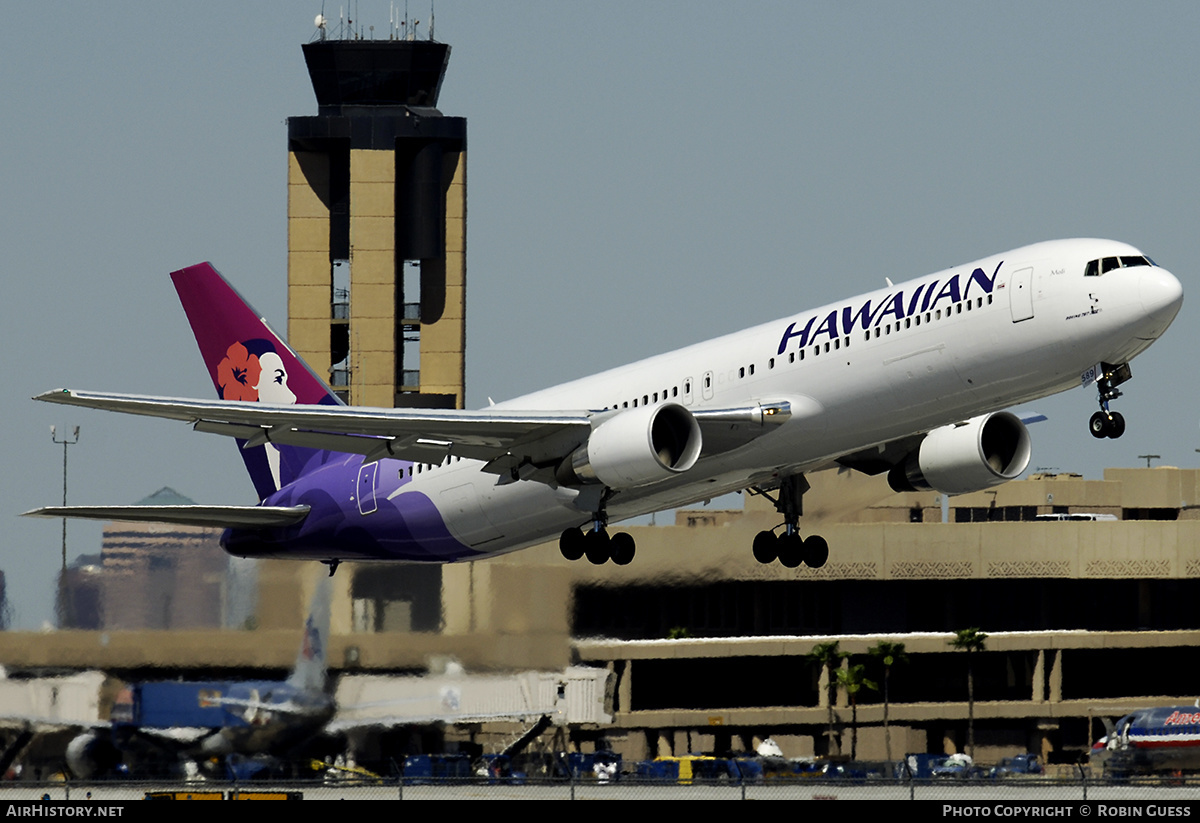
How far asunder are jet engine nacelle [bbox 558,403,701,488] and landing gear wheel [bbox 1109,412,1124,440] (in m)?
7.75

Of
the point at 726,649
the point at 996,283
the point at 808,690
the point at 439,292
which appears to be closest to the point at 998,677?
the point at 808,690

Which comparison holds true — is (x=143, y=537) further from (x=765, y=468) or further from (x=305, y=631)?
(x=765, y=468)

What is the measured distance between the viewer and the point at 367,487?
44.9 metres

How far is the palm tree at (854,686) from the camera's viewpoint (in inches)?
3265

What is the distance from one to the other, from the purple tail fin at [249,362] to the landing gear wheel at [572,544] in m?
8.68

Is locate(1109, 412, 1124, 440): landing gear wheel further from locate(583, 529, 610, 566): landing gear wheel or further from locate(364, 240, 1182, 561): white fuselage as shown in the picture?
locate(583, 529, 610, 566): landing gear wheel

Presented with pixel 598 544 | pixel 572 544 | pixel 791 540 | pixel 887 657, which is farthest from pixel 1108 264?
pixel 887 657

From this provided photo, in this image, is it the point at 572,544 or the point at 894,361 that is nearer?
the point at 894,361

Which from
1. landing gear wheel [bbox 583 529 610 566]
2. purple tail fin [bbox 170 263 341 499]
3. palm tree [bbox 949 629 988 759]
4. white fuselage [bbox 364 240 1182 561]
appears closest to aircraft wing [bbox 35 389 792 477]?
white fuselage [bbox 364 240 1182 561]

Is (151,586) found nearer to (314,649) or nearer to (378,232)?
(314,649)

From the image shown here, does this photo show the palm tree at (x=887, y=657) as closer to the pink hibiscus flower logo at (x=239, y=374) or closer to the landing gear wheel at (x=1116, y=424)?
the pink hibiscus flower logo at (x=239, y=374)

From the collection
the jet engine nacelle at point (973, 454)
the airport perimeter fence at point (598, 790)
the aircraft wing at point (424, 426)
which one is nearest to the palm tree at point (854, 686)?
the airport perimeter fence at point (598, 790)

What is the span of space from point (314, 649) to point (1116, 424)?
20258 millimetres

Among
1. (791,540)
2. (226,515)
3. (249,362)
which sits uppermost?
(249,362)
